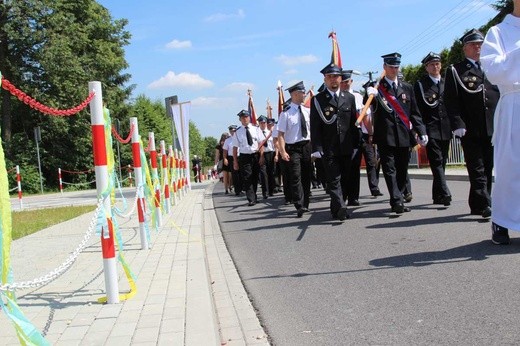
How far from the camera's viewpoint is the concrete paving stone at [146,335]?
344 cm

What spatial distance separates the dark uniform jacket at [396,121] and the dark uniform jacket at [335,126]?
1.12ft

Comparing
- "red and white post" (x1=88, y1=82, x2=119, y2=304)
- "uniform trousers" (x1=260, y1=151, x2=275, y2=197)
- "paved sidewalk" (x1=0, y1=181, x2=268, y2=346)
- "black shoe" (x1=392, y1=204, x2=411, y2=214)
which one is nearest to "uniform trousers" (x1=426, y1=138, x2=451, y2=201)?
"black shoe" (x1=392, y1=204, x2=411, y2=214)

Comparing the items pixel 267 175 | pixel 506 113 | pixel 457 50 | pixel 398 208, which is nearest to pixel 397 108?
pixel 398 208

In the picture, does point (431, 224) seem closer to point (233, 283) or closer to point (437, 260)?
point (437, 260)

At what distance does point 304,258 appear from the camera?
587 centimetres

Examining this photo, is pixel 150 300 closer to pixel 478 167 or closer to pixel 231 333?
pixel 231 333

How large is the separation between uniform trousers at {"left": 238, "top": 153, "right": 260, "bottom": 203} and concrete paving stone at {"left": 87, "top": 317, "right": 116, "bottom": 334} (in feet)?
28.4

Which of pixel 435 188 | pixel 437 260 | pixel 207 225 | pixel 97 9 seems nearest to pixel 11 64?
pixel 97 9

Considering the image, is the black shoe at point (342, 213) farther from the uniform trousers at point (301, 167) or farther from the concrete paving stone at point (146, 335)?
the concrete paving stone at point (146, 335)

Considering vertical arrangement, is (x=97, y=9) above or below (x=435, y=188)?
above

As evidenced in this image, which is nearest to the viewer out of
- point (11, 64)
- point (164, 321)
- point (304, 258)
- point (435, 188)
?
point (164, 321)

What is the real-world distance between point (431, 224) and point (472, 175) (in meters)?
0.78

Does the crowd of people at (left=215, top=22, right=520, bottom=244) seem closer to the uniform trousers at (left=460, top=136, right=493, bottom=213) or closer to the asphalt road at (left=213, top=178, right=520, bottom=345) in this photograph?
the uniform trousers at (left=460, top=136, right=493, bottom=213)

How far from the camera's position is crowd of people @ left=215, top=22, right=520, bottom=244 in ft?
16.7
